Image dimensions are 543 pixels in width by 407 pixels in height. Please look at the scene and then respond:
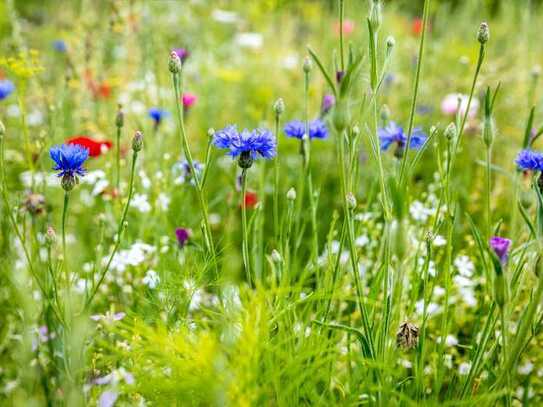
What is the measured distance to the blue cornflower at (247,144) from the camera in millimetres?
922

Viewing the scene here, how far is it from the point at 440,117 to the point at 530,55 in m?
0.43

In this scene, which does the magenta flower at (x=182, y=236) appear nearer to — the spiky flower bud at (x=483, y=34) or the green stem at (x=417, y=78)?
the green stem at (x=417, y=78)

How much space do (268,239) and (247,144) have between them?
82cm

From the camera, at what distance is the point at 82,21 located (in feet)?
6.23

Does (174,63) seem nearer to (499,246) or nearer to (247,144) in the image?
(247,144)

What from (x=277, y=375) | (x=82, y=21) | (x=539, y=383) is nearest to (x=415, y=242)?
(x=539, y=383)

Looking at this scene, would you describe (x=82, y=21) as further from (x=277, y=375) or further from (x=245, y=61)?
(x=277, y=375)

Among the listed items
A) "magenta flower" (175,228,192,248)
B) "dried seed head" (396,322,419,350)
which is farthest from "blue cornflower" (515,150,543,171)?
"magenta flower" (175,228,192,248)

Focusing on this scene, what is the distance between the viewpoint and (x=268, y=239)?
67.5 inches

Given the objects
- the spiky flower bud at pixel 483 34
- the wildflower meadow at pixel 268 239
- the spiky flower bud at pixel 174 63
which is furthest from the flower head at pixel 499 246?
the spiky flower bud at pixel 174 63

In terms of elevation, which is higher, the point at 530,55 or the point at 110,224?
the point at 530,55

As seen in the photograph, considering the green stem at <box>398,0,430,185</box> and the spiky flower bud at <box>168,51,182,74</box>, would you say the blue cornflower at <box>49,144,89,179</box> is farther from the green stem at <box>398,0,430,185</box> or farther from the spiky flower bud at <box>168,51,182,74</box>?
the green stem at <box>398,0,430,185</box>

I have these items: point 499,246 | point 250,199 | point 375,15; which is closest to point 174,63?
→ point 375,15

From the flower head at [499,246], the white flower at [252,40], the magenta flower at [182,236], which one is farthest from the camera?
the white flower at [252,40]
